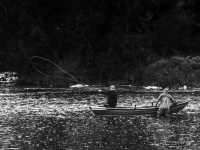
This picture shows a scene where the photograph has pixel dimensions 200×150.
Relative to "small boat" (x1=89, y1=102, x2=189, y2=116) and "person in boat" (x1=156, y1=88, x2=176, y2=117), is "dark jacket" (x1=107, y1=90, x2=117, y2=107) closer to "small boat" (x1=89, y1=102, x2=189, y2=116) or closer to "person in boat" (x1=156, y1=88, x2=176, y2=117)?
"small boat" (x1=89, y1=102, x2=189, y2=116)

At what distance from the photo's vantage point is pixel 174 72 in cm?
7588

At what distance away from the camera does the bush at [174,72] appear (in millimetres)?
75250

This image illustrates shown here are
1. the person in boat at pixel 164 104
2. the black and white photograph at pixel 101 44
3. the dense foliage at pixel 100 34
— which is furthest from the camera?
the dense foliage at pixel 100 34

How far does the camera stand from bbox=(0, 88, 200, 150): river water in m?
28.5

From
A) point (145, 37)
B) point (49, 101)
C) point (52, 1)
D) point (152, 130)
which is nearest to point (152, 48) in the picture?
point (145, 37)

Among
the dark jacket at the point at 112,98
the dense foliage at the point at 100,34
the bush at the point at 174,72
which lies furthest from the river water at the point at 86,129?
the dense foliage at the point at 100,34

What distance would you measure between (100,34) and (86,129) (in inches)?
2301

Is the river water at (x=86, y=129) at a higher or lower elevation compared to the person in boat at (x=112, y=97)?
lower

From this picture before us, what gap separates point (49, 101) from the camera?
55.2 meters

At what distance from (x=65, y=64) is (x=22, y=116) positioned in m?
47.8

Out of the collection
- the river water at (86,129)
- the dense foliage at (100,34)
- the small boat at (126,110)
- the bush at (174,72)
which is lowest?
the river water at (86,129)

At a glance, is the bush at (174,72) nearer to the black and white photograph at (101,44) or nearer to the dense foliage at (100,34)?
the black and white photograph at (101,44)

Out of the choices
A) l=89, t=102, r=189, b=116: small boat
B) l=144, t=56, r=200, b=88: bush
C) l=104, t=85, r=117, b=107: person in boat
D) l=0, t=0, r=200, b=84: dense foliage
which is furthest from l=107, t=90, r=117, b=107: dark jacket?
l=0, t=0, r=200, b=84: dense foliage

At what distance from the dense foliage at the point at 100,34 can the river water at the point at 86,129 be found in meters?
38.5
